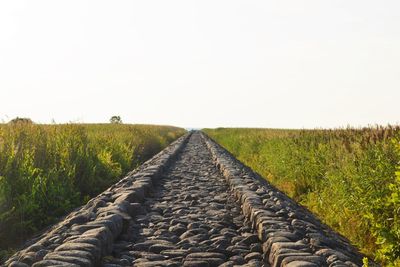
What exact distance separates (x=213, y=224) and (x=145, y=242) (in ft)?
4.48

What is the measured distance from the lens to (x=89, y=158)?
11039 mm

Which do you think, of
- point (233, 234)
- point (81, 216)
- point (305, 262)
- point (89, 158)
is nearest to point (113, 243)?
point (81, 216)

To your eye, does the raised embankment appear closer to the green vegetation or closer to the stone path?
the stone path

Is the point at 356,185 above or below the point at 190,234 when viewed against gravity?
above

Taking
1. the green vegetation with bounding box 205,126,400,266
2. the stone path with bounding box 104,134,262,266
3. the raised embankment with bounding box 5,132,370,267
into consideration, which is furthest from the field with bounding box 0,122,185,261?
the green vegetation with bounding box 205,126,400,266

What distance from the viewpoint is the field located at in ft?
22.9

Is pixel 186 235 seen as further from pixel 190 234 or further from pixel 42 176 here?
pixel 42 176

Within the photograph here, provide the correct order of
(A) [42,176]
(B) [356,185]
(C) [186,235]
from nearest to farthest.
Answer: (C) [186,235] → (B) [356,185] → (A) [42,176]

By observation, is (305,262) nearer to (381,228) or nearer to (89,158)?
(381,228)

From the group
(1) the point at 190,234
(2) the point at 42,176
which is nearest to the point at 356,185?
(1) the point at 190,234

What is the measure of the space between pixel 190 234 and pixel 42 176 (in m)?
3.58

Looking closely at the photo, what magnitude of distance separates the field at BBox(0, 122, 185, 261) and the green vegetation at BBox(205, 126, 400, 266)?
15.5ft

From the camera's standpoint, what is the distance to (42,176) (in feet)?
28.2

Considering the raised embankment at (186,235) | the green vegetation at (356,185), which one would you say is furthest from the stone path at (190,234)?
the green vegetation at (356,185)
